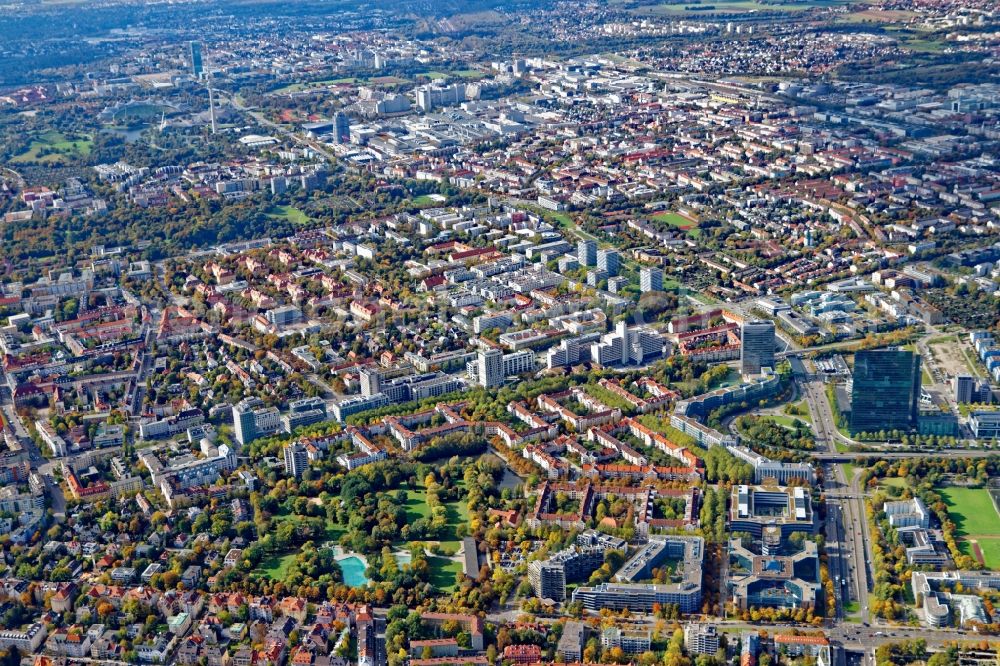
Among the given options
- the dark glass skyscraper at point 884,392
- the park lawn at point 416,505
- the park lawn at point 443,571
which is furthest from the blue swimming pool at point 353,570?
the dark glass skyscraper at point 884,392

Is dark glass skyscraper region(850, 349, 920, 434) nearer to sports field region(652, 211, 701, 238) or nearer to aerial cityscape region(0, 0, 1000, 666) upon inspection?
aerial cityscape region(0, 0, 1000, 666)

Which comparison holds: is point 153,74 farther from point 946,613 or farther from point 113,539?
point 946,613

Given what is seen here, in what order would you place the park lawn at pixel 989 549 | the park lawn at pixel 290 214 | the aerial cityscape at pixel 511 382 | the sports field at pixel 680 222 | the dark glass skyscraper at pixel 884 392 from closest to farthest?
the aerial cityscape at pixel 511 382 → the park lawn at pixel 989 549 → the dark glass skyscraper at pixel 884 392 → the sports field at pixel 680 222 → the park lawn at pixel 290 214

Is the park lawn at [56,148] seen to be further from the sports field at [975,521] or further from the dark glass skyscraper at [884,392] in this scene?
the sports field at [975,521]

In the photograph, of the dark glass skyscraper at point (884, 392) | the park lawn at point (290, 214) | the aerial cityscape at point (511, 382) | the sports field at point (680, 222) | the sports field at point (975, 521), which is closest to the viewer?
the aerial cityscape at point (511, 382)

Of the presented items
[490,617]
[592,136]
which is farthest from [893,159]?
[490,617]

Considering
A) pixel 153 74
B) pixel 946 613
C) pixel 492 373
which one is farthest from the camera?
pixel 153 74

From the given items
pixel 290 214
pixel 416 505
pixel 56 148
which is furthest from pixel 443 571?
pixel 56 148
